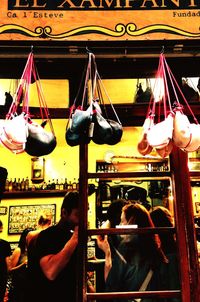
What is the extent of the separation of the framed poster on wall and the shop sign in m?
5.19

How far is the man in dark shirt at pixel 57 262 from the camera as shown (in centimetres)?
338

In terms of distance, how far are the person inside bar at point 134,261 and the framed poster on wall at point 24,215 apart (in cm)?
491

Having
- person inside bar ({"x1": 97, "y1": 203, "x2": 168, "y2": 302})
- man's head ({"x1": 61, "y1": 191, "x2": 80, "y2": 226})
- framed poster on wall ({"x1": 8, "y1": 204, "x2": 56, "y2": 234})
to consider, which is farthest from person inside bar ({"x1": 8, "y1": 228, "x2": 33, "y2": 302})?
person inside bar ({"x1": 97, "y1": 203, "x2": 168, "y2": 302})

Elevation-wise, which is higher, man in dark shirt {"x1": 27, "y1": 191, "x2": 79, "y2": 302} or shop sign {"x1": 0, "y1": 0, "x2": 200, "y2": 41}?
shop sign {"x1": 0, "y1": 0, "x2": 200, "y2": 41}

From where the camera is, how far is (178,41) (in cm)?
381

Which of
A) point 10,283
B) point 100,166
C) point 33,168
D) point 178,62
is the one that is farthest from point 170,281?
point 33,168

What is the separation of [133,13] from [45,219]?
4565mm

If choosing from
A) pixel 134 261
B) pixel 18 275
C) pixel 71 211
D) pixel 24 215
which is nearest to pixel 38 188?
pixel 24 215

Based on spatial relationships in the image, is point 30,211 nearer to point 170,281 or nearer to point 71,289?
point 71,289

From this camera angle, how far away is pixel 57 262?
336cm

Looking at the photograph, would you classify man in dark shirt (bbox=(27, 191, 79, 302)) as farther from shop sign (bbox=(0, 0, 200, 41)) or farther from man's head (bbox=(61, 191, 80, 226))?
shop sign (bbox=(0, 0, 200, 41))

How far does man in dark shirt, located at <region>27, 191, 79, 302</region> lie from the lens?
133 inches

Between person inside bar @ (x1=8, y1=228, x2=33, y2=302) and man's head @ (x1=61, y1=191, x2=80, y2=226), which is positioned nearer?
man's head @ (x1=61, y1=191, x2=80, y2=226)

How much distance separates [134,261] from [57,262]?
76cm
